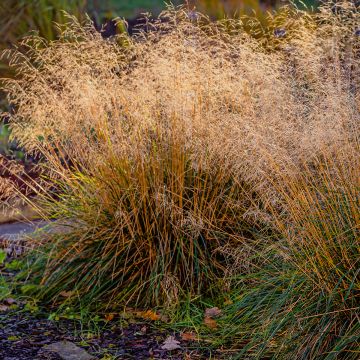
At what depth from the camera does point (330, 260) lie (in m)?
3.44

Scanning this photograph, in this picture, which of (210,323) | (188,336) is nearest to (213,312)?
(210,323)

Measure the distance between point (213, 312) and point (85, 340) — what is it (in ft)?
2.57

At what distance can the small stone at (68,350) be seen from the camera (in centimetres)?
392

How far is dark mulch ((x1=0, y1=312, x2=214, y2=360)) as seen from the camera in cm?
394

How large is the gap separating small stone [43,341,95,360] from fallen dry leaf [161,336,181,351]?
411 mm

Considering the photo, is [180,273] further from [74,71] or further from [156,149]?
[74,71]

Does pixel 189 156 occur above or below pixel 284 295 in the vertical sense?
above

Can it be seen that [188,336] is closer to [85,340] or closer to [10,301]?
[85,340]

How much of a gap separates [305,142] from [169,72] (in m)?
1.26

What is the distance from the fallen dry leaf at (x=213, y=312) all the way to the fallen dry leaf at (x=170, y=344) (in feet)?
0.99

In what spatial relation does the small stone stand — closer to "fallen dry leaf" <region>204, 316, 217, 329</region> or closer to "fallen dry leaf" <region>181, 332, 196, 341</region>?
"fallen dry leaf" <region>181, 332, 196, 341</region>

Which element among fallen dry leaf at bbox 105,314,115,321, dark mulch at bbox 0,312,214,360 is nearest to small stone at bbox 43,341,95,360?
dark mulch at bbox 0,312,214,360

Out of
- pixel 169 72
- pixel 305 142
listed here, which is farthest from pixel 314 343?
pixel 169 72

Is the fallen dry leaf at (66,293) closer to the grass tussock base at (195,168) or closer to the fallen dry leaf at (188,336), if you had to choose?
the grass tussock base at (195,168)
